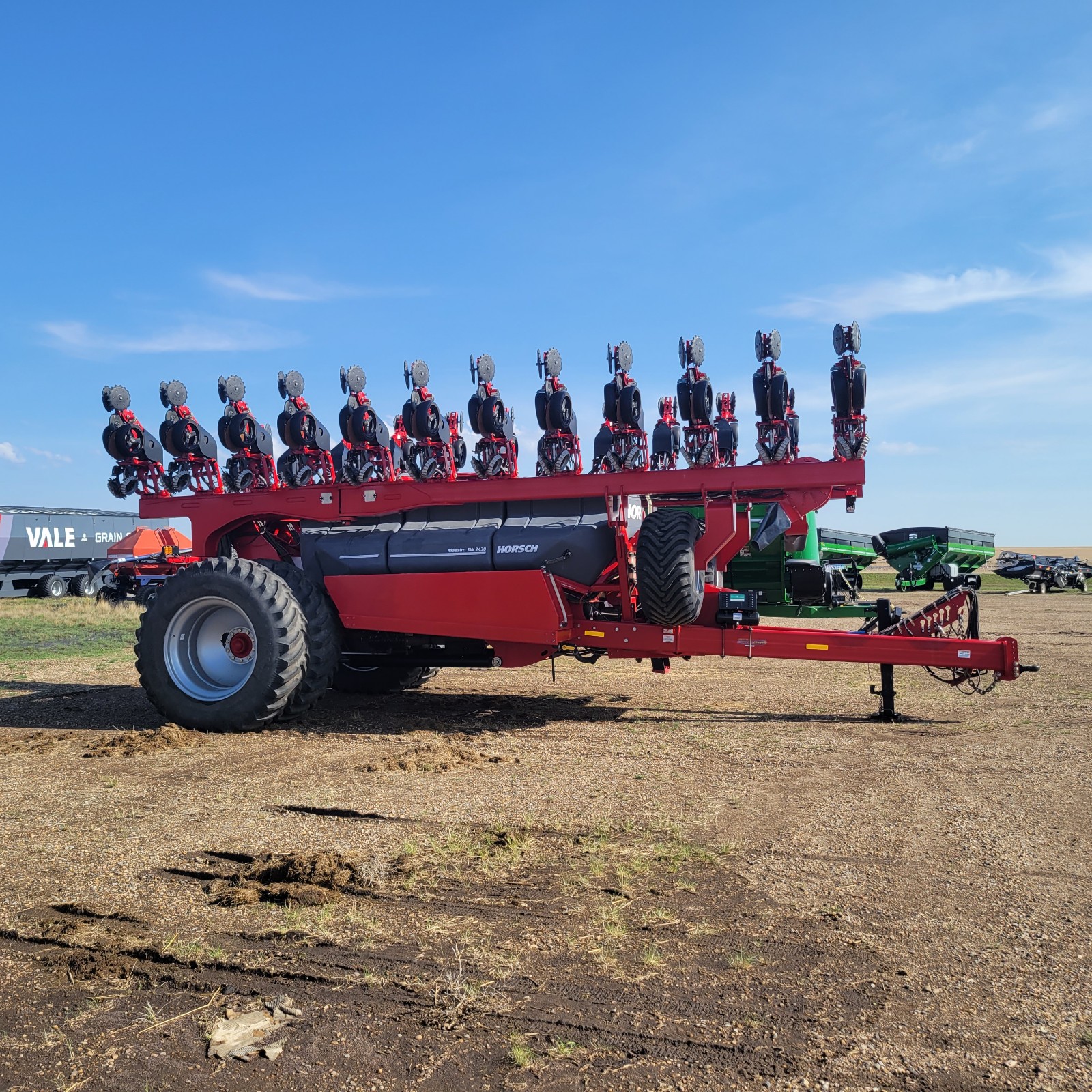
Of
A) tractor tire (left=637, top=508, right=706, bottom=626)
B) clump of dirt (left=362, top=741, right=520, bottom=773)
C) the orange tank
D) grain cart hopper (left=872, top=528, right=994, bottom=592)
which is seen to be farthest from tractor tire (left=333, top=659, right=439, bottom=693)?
grain cart hopper (left=872, top=528, right=994, bottom=592)

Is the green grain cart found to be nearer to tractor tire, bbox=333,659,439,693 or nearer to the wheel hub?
tractor tire, bbox=333,659,439,693

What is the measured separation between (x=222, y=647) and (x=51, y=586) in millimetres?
31334

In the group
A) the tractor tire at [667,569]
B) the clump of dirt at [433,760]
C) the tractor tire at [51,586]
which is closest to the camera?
the clump of dirt at [433,760]

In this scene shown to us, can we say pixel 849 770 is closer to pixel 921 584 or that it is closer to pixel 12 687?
pixel 12 687

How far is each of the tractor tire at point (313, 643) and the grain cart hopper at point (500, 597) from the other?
0.05 ft

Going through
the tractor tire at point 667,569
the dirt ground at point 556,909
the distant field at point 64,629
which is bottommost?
the dirt ground at point 556,909

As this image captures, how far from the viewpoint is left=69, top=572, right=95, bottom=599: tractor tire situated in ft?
116

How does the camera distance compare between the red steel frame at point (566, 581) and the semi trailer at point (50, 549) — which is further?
the semi trailer at point (50, 549)

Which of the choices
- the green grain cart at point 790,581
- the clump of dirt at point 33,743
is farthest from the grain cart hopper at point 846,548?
the clump of dirt at point 33,743

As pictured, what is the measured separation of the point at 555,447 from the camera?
11.4m

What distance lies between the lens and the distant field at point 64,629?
15.9m

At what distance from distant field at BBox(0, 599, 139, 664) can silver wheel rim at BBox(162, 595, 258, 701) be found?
7494 mm

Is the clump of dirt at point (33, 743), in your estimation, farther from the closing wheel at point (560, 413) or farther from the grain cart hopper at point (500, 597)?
the closing wheel at point (560, 413)

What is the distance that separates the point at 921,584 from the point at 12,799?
104ft
